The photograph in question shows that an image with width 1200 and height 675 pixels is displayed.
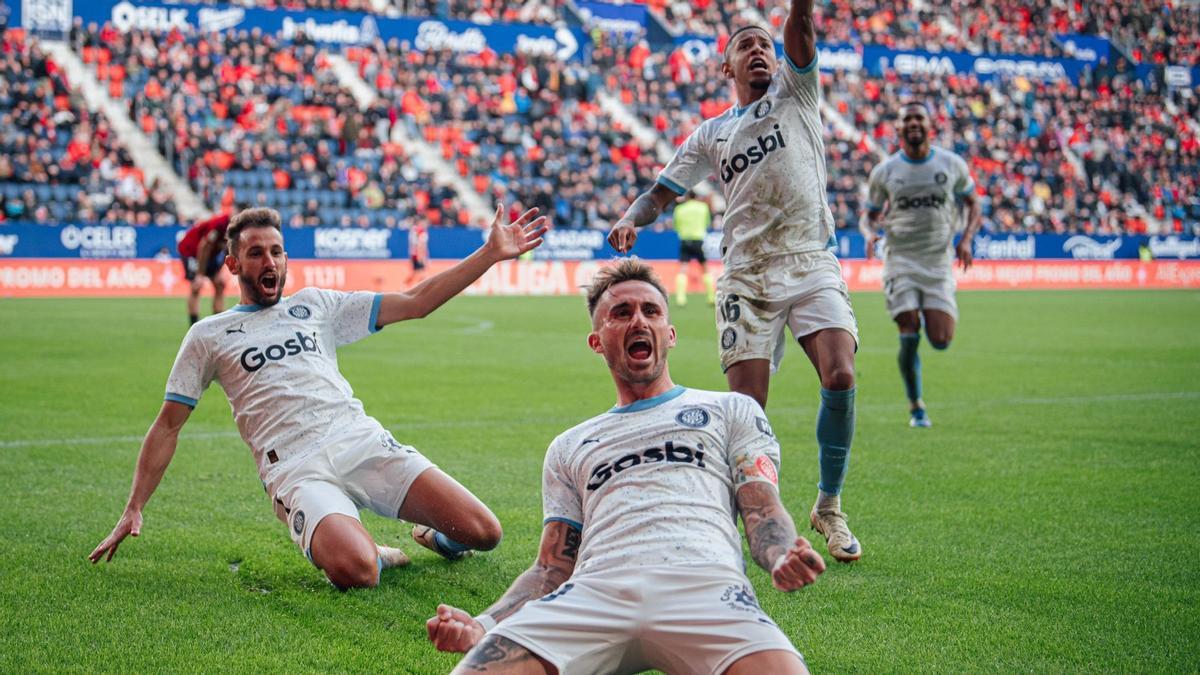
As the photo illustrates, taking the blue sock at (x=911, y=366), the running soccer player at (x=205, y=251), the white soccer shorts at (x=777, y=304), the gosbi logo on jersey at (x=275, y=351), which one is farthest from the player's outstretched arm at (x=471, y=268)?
the running soccer player at (x=205, y=251)

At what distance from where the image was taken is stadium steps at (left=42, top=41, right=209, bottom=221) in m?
30.7

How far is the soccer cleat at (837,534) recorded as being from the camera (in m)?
5.50

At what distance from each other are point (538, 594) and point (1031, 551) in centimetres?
304

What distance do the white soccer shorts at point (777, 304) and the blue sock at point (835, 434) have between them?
12.3 inches

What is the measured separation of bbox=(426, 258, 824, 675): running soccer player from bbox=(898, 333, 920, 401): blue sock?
6.46m

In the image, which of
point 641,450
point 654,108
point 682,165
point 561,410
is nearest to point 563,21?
point 654,108

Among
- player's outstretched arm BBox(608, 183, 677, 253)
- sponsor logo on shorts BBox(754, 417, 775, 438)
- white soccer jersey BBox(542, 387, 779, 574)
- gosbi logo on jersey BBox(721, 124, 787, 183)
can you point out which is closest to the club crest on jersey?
white soccer jersey BBox(542, 387, 779, 574)

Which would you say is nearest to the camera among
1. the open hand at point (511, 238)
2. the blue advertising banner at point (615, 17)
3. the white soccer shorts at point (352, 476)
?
the open hand at point (511, 238)

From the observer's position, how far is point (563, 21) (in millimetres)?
43281

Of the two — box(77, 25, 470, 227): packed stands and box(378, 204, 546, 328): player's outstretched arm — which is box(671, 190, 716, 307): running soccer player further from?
box(378, 204, 546, 328): player's outstretched arm

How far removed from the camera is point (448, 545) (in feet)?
18.3

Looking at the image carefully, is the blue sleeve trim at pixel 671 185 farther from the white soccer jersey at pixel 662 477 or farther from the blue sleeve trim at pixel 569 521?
the blue sleeve trim at pixel 569 521

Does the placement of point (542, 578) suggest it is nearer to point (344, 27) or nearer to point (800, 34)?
point (800, 34)

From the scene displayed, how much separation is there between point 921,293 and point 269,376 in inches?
234
